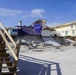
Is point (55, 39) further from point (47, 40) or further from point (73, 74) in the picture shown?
point (73, 74)

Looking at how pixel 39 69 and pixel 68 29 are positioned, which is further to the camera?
pixel 68 29

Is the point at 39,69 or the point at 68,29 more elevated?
the point at 68,29

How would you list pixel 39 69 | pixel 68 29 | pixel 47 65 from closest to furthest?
pixel 39 69 < pixel 47 65 < pixel 68 29

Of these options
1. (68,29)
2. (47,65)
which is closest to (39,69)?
(47,65)

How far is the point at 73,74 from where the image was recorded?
9.95 meters

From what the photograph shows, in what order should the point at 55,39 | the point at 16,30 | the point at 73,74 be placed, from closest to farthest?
the point at 73,74
the point at 16,30
the point at 55,39

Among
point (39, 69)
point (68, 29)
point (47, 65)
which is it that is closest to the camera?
point (39, 69)

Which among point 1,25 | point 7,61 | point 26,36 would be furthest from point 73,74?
point 26,36

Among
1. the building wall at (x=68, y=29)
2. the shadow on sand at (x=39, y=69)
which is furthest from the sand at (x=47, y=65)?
the building wall at (x=68, y=29)

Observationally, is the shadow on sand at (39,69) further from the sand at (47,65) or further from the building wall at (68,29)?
the building wall at (68,29)

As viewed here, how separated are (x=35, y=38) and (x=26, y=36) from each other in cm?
196

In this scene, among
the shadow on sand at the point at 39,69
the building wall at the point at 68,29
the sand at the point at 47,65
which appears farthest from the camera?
the building wall at the point at 68,29

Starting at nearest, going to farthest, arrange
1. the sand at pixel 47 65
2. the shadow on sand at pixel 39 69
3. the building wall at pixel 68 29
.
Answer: the shadow on sand at pixel 39 69 → the sand at pixel 47 65 → the building wall at pixel 68 29

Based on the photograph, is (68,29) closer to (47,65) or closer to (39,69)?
(47,65)
